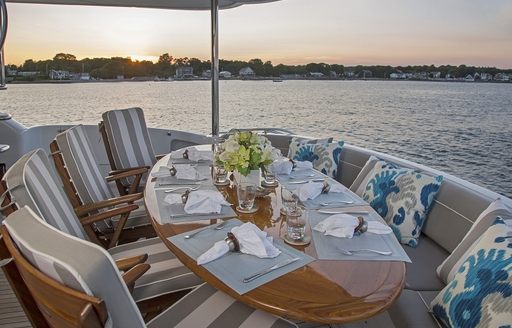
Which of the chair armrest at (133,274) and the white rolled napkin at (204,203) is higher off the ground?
the white rolled napkin at (204,203)

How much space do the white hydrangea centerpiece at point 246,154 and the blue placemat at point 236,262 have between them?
0.41 metres

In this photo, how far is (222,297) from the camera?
135 cm

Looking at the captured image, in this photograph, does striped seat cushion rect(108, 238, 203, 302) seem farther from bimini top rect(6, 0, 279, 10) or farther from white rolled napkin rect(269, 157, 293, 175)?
bimini top rect(6, 0, 279, 10)

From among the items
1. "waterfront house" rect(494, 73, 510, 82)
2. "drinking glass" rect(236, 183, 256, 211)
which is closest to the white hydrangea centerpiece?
"drinking glass" rect(236, 183, 256, 211)

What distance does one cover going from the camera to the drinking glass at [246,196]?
5.57 ft

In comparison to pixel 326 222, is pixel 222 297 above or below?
below

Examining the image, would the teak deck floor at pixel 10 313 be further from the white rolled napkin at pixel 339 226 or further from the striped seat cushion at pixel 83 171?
the white rolled napkin at pixel 339 226

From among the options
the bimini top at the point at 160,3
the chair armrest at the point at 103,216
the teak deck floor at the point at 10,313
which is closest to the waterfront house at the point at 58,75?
the bimini top at the point at 160,3

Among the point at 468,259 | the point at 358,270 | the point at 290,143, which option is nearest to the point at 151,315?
the point at 358,270

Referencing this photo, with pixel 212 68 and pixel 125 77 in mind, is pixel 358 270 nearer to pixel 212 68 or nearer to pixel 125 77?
pixel 212 68

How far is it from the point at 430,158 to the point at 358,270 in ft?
36.3

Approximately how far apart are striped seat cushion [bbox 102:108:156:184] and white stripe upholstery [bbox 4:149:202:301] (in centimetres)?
150

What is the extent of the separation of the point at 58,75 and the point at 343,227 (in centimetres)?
561

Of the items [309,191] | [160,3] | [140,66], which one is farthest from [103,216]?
[140,66]
